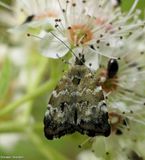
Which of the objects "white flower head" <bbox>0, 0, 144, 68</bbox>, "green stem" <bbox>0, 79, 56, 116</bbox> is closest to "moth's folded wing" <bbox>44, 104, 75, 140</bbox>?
"white flower head" <bbox>0, 0, 144, 68</bbox>

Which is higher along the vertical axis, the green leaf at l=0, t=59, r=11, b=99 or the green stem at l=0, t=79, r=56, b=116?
the green leaf at l=0, t=59, r=11, b=99

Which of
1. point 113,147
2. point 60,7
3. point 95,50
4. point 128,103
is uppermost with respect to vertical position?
point 60,7

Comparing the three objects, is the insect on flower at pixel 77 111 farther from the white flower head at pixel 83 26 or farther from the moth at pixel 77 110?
the white flower head at pixel 83 26

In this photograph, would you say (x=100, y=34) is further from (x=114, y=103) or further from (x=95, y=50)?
(x=114, y=103)

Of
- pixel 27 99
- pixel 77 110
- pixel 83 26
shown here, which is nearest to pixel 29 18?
pixel 83 26

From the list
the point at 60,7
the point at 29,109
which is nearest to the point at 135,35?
the point at 60,7

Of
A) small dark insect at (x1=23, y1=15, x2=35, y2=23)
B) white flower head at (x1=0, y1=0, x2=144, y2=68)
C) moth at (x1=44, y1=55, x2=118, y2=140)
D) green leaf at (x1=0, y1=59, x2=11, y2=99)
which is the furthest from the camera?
green leaf at (x1=0, y1=59, x2=11, y2=99)

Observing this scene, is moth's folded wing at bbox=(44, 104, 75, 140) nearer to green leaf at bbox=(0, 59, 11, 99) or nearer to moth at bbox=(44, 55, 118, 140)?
moth at bbox=(44, 55, 118, 140)
